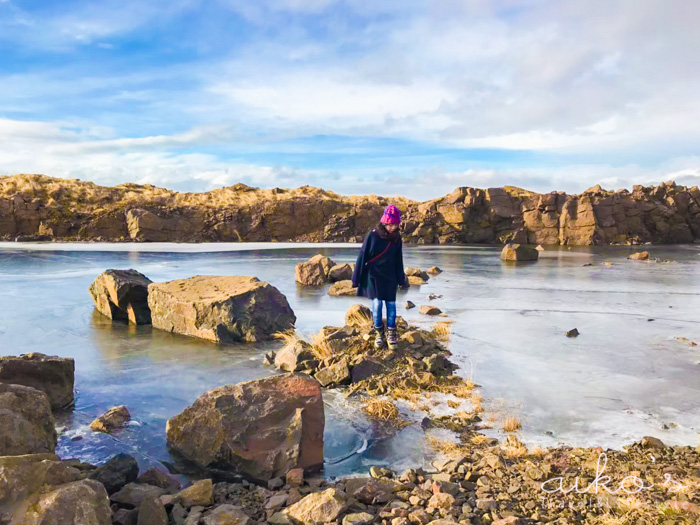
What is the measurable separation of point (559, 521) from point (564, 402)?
3028mm

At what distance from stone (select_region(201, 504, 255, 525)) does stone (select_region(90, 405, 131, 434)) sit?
245cm

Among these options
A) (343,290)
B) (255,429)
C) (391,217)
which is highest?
(391,217)

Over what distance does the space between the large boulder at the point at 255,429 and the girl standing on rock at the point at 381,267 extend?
3.01 m

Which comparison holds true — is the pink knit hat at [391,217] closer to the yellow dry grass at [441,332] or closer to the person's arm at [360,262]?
the person's arm at [360,262]

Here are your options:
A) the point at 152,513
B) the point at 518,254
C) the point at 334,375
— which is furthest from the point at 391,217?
the point at 518,254

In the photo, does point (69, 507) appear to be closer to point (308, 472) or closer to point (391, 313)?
point (308, 472)

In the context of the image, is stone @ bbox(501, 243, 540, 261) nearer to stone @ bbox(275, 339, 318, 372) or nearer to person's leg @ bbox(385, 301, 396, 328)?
person's leg @ bbox(385, 301, 396, 328)

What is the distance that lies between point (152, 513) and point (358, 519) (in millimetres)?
1343

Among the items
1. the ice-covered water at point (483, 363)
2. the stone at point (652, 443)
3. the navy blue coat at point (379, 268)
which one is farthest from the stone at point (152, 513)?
the navy blue coat at point (379, 268)

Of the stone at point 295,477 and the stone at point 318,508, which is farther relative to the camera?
the stone at point 295,477

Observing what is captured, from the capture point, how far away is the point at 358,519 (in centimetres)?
337

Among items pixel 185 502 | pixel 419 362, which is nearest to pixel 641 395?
pixel 419 362

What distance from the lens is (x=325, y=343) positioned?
7594 mm

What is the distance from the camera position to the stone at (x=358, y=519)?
11.0ft
